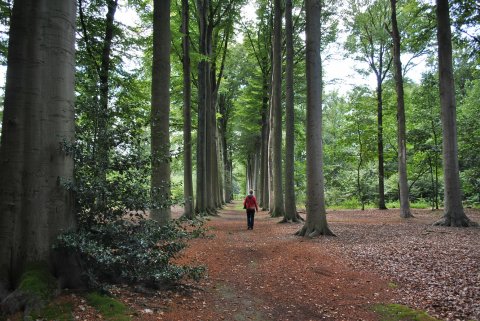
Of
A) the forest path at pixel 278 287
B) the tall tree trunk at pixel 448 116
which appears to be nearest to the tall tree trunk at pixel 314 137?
the forest path at pixel 278 287

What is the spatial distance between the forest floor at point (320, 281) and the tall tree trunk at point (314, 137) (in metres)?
Result: 0.72

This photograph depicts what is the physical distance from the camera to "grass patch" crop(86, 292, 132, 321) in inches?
151

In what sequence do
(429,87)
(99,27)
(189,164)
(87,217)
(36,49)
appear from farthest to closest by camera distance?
1. (429,87)
2. (189,164)
3. (99,27)
4. (87,217)
5. (36,49)

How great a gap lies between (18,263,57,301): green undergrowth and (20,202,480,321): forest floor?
0.96ft

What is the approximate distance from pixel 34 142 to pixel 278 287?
15.0 ft

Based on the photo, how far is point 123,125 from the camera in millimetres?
5219

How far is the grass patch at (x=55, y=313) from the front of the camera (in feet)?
11.4

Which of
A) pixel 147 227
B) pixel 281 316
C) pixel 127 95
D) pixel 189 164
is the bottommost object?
pixel 281 316

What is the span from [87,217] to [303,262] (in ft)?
16.8

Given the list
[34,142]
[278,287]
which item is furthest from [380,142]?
[34,142]

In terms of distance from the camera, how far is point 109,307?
399 cm

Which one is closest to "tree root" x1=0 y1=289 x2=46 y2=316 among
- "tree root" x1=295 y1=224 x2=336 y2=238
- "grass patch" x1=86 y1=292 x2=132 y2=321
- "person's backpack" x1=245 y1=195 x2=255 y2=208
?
"grass patch" x1=86 y1=292 x2=132 y2=321

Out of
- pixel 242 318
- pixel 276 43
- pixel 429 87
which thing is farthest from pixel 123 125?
pixel 429 87

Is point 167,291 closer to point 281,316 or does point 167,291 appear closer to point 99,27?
point 281,316
